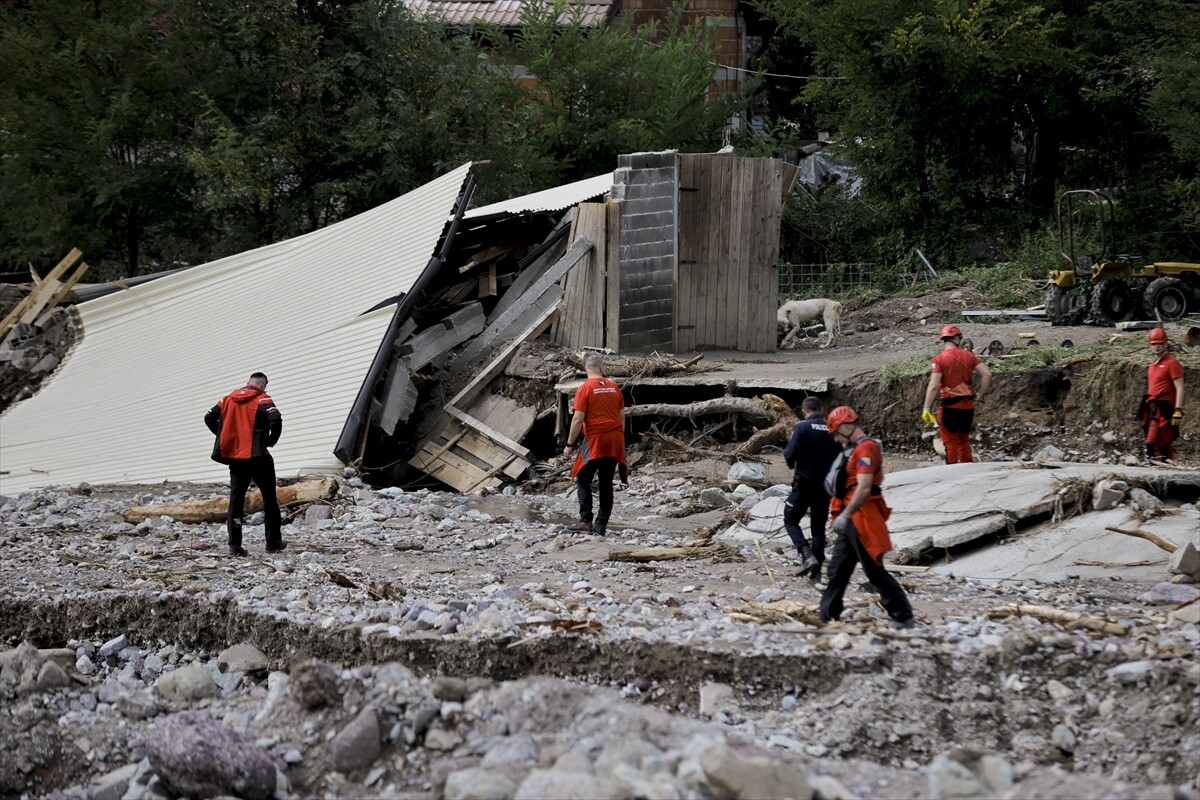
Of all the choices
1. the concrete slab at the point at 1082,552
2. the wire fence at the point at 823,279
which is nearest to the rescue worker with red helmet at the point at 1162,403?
the concrete slab at the point at 1082,552

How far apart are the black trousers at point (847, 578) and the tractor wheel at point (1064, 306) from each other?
1073cm

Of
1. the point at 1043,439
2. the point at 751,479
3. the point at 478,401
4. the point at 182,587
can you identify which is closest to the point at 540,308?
the point at 478,401

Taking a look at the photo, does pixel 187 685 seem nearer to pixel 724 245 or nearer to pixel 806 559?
pixel 806 559

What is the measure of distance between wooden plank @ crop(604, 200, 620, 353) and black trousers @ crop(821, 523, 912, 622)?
802cm

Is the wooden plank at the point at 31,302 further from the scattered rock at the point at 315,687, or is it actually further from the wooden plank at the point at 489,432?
the scattered rock at the point at 315,687

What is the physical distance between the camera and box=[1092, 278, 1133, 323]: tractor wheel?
15570 millimetres

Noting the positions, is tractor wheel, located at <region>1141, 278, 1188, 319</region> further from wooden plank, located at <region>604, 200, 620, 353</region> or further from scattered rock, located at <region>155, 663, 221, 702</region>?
scattered rock, located at <region>155, 663, 221, 702</region>

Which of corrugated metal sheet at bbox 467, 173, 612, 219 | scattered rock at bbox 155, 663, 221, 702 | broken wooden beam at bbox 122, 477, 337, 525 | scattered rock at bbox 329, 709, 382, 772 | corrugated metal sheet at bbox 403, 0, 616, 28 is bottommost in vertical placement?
scattered rock at bbox 155, 663, 221, 702

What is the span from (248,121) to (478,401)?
9731 mm

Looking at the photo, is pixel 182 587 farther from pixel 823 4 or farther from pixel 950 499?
pixel 823 4

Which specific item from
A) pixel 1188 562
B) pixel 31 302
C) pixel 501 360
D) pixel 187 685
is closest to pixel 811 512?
pixel 1188 562

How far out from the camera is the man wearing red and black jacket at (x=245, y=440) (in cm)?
883

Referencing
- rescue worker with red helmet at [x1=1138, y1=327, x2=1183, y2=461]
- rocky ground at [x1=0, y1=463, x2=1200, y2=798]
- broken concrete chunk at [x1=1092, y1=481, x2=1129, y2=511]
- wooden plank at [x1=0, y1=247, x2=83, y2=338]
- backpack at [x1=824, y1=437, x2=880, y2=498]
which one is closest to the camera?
rocky ground at [x1=0, y1=463, x2=1200, y2=798]

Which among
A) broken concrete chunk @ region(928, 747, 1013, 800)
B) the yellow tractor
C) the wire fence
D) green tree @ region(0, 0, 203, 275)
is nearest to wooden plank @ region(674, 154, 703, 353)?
the yellow tractor
